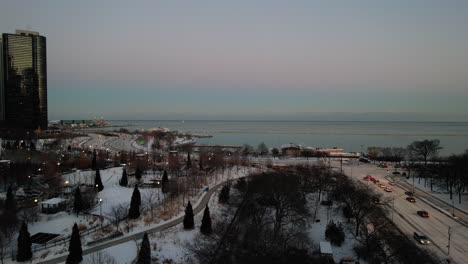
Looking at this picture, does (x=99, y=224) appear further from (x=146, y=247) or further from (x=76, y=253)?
(x=146, y=247)

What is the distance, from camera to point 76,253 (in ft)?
66.0

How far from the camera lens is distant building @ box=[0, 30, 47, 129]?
124375 mm

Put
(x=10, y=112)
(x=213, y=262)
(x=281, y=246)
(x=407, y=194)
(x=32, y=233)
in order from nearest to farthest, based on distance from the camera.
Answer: (x=213, y=262) → (x=281, y=246) → (x=32, y=233) → (x=407, y=194) → (x=10, y=112)

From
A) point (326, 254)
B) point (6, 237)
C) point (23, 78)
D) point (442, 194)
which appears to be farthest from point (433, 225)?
point (23, 78)

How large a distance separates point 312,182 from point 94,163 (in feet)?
93.5

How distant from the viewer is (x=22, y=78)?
12594 cm

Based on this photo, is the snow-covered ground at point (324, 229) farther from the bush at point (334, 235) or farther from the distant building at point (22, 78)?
the distant building at point (22, 78)

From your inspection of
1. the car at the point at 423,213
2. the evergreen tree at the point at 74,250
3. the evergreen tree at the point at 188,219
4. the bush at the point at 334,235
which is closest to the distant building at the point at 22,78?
the evergreen tree at the point at 188,219

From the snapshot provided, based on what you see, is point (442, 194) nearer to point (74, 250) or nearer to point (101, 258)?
point (101, 258)

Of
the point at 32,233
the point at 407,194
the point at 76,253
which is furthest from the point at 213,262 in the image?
the point at 407,194

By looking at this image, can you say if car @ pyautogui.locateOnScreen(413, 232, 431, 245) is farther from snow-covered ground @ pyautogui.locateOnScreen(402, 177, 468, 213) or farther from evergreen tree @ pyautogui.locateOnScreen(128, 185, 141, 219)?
evergreen tree @ pyautogui.locateOnScreen(128, 185, 141, 219)

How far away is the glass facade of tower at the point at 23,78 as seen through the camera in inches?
4897

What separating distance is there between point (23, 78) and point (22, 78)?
0.32 metres

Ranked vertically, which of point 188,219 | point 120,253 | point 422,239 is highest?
point 188,219
